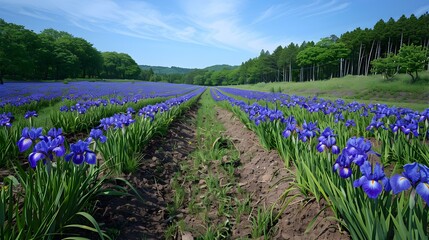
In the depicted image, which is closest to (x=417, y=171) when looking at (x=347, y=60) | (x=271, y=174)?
(x=271, y=174)

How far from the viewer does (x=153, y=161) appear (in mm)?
4859

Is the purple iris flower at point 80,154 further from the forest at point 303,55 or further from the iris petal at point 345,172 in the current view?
the forest at point 303,55

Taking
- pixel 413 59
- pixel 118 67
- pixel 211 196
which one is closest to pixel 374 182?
pixel 211 196

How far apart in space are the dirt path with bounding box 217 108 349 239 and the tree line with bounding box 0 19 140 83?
93.5ft

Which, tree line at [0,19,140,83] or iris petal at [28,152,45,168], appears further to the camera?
tree line at [0,19,140,83]

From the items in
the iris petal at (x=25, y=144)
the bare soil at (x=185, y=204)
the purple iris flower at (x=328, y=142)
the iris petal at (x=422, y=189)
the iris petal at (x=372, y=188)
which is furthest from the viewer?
the purple iris flower at (x=328, y=142)

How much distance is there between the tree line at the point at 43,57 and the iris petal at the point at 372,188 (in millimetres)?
30952

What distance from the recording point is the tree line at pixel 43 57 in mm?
30188

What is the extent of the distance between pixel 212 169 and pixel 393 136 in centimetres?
350

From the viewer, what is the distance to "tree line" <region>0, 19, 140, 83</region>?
30.2m

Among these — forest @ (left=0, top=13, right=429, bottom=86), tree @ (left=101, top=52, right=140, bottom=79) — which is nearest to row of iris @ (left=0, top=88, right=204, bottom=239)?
forest @ (left=0, top=13, right=429, bottom=86)

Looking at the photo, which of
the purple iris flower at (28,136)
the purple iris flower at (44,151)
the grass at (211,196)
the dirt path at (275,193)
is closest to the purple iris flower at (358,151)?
the dirt path at (275,193)

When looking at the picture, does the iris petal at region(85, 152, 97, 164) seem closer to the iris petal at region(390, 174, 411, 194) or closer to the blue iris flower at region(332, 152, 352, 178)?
the blue iris flower at region(332, 152, 352, 178)

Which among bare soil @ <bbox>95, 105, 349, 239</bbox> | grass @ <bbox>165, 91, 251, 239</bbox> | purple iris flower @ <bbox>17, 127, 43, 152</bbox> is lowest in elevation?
grass @ <bbox>165, 91, 251, 239</bbox>
